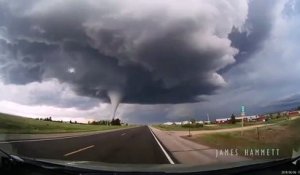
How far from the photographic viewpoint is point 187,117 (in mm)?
3922

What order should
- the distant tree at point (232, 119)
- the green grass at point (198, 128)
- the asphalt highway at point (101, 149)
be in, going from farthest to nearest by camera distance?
1. the asphalt highway at point (101, 149)
2. the green grass at point (198, 128)
3. the distant tree at point (232, 119)

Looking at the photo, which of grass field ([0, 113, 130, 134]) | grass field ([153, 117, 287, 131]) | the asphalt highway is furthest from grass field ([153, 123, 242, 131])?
grass field ([0, 113, 130, 134])

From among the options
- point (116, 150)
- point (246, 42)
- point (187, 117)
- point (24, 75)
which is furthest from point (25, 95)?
point (246, 42)

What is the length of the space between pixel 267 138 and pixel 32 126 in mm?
2386

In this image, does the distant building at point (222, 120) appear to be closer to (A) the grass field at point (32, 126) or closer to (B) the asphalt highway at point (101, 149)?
(B) the asphalt highway at point (101, 149)

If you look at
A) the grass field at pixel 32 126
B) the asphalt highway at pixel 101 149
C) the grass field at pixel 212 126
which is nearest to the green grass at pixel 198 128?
the grass field at pixel 212 126

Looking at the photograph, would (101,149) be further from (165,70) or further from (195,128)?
(165,70)

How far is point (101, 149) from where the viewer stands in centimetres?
420

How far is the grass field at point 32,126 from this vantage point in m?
4.22

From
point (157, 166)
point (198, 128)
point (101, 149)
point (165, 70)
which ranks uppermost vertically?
point (165, 70)

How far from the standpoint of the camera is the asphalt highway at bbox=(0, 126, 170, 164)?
3984 millimetres

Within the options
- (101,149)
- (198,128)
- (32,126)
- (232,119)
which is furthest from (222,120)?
(32,126)

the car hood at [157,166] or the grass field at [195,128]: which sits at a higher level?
the grass field at [195,128]

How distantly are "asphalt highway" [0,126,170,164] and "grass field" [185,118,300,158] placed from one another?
0.63 meters
